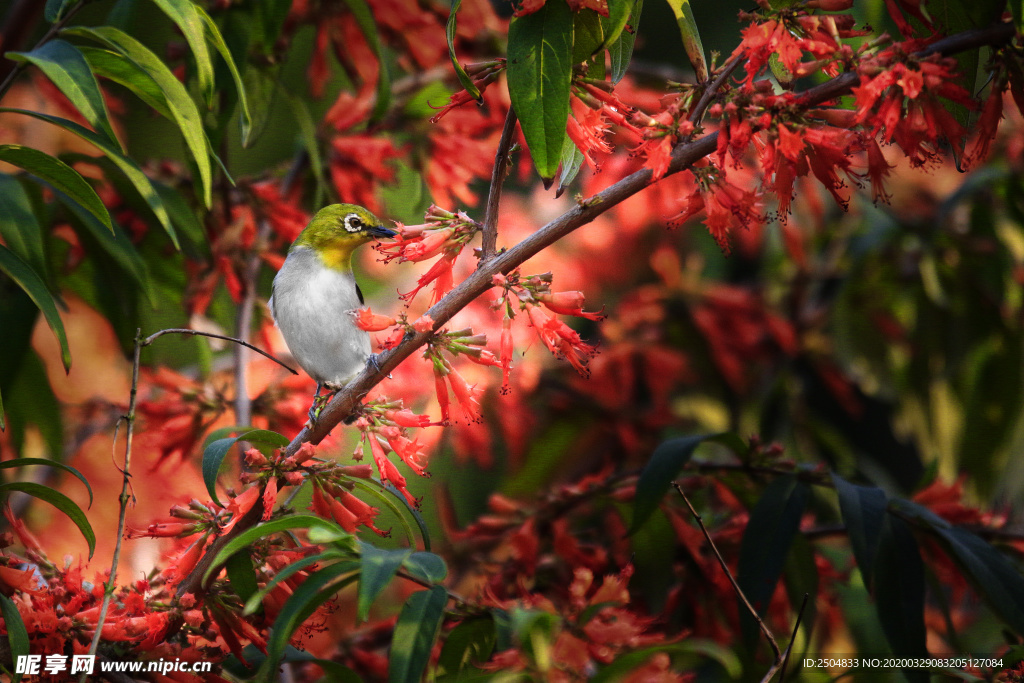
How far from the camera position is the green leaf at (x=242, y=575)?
2.27ft

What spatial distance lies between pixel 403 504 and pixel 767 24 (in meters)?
0.55

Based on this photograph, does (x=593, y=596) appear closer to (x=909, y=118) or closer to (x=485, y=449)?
(x=909, y=118)

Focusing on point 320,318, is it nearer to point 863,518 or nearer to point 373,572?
point 373,572

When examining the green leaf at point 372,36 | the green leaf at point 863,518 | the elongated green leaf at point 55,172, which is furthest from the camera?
the green leaf at point 372,36

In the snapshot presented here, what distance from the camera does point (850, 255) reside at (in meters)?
1.79

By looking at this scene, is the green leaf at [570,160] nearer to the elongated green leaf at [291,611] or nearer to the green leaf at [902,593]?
the elongated green leaf at [291,611]

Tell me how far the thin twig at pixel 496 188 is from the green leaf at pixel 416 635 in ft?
0.92

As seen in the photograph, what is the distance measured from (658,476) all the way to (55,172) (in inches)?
26.8

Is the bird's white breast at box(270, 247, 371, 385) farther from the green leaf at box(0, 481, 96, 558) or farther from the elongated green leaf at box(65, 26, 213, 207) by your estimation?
the green leaf at box(0, 481, 96, 558)

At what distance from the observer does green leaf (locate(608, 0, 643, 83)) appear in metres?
0.70

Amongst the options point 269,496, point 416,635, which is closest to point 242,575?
point 269,496

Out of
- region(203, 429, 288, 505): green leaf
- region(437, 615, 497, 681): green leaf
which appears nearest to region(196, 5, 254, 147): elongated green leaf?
region(203, 429, 288, 505): green leaf

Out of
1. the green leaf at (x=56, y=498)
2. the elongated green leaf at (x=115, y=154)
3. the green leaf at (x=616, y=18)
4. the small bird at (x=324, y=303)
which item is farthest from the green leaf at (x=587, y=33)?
the green leaf at (x=56, y=498)

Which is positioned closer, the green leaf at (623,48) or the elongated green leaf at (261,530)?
the elongated green leaf at (261,530)
